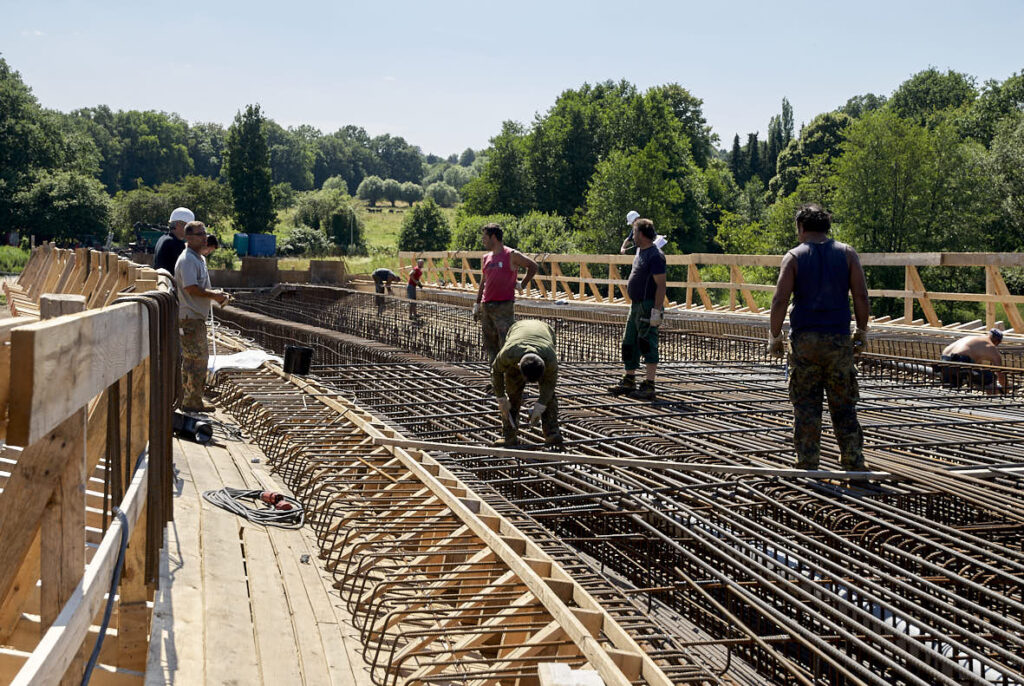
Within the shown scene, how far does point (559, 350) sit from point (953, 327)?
5350mm

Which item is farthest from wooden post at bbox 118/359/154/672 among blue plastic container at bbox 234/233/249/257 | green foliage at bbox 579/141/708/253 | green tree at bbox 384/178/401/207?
green tree at bbox 384/178/401/207

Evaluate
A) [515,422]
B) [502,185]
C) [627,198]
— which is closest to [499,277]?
[515,422]

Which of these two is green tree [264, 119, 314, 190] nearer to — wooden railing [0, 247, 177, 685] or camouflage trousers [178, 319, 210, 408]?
camouflage trousers [178, 319, 210, 408]

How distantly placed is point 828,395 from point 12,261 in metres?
35.4

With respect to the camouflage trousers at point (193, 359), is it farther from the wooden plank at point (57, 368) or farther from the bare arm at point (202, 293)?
the wooden plank at point (57, 368)

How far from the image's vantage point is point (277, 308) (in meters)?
22.7

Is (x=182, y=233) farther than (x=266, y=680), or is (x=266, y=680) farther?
A: (x=182, y=233)

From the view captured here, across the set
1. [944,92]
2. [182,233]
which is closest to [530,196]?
[944,92]

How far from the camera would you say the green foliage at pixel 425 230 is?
192ft

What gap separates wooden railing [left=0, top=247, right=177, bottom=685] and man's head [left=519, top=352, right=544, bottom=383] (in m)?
2.38

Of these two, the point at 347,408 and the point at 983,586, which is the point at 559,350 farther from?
the point at 983,586

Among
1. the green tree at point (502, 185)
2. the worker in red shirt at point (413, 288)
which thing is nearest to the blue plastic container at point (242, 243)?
the green tree at point (502, 185)

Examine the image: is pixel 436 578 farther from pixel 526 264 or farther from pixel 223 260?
pixel 223 260

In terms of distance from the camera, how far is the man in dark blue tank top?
533cm
